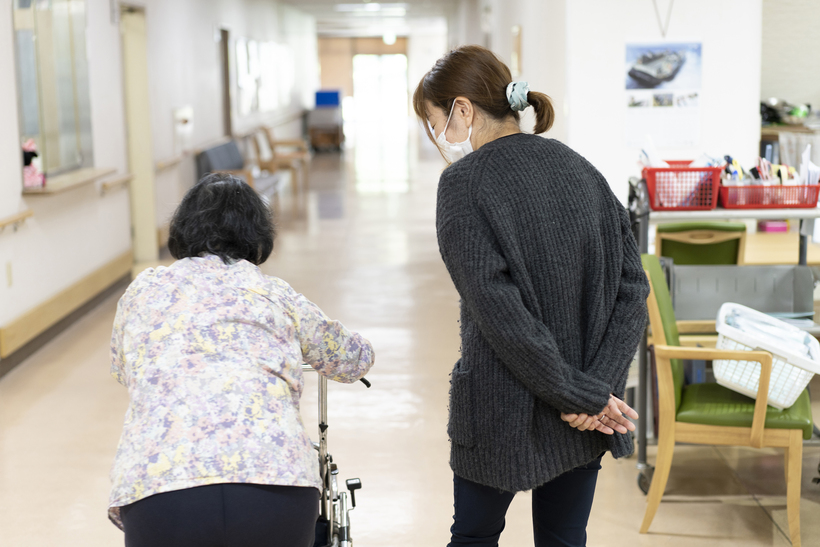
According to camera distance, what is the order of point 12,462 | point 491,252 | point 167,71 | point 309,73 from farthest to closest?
point 309,73, point 167,71, point 12,462, point 491,252

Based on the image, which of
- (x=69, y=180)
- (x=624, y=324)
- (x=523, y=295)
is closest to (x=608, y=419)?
(x=624, y=324)

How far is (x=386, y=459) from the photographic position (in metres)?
3.44

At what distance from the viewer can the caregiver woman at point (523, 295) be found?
4.85ft

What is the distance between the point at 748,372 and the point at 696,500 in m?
0.57

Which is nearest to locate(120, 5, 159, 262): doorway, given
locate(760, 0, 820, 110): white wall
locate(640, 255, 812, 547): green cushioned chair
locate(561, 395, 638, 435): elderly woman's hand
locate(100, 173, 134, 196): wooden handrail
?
locate(100, 173, 134, 196): wooden handrail

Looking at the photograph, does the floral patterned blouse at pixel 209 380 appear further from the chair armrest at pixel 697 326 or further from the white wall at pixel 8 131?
the white wall at pixel 8 131

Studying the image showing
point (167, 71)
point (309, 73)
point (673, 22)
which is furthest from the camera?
point (309, 73)

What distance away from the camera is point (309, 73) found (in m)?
22.2

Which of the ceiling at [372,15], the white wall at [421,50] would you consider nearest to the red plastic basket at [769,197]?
the ceiling at [372,15]

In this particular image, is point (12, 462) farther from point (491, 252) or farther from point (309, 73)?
point (309, 73)

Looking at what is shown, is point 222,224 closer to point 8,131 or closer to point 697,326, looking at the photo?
point 697,326

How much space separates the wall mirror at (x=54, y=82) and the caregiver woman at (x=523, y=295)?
13.7 ft

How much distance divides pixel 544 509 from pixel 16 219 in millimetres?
3889

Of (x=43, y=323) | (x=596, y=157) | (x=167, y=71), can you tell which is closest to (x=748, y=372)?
(x=596, y=157)
